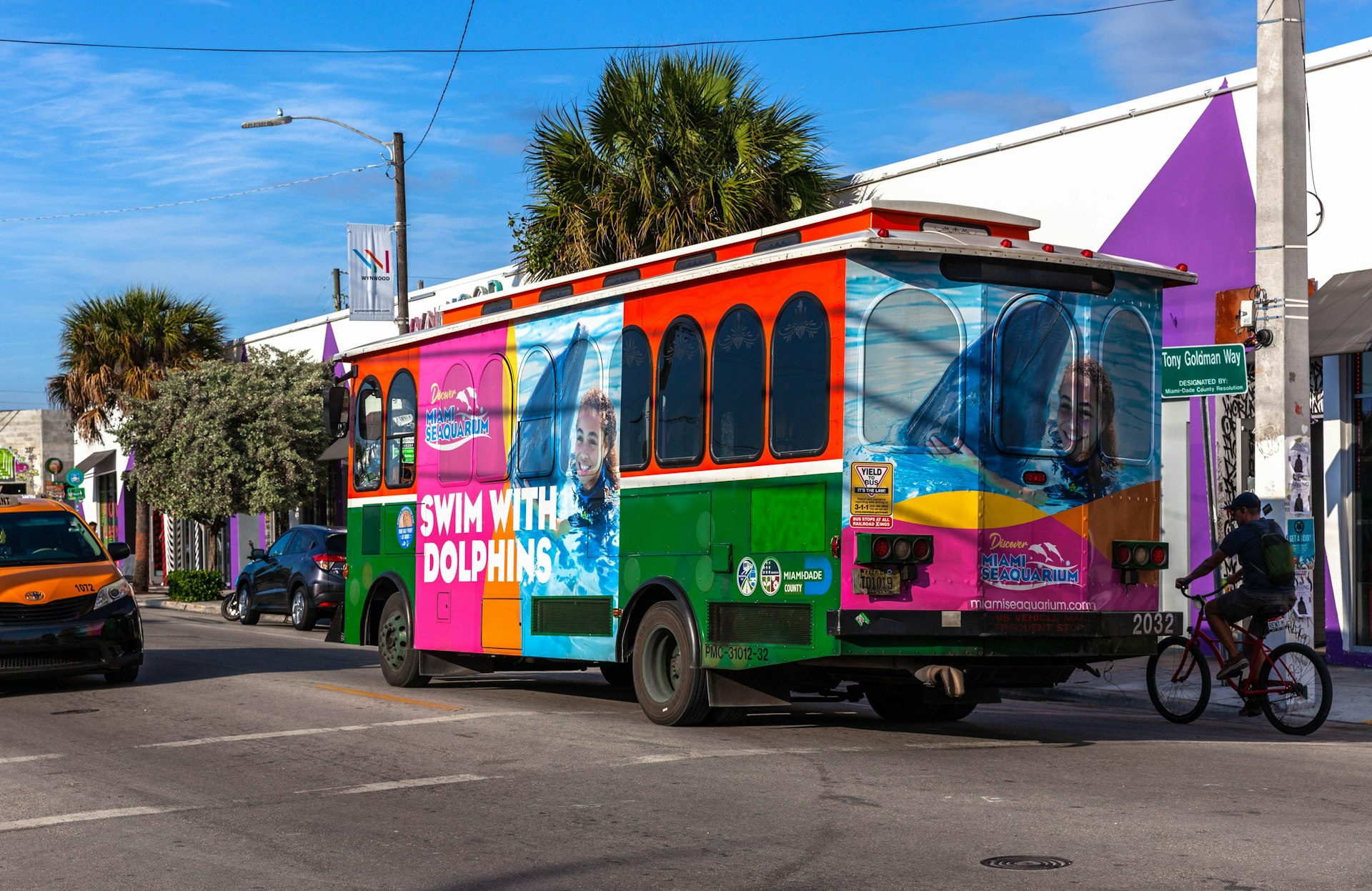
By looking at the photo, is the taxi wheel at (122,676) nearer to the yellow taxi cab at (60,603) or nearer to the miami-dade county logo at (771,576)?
the yellow taxi cab at (60,603)

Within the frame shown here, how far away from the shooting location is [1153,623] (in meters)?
10.4

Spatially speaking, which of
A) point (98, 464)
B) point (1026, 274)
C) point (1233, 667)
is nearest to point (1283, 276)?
point (1233, 667)

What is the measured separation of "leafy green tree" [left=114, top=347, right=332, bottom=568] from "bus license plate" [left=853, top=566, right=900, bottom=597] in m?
24.6

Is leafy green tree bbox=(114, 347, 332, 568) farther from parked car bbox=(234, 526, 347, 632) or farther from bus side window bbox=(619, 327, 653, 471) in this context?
bus side window bbox=(619, 327, 653, 471)

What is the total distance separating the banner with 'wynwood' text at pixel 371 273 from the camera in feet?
89.7

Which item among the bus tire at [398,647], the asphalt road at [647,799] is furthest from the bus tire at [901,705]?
the bus tire at [398,647]

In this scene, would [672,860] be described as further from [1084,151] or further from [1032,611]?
[1084,151]

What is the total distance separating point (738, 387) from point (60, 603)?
7.25 m

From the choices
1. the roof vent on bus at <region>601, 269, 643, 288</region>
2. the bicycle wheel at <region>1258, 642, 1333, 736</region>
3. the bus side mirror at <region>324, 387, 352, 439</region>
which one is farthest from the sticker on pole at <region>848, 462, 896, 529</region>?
the bus side mirror at <region>324, 387, 352, 439</region>

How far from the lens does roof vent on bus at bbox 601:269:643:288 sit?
1195cm

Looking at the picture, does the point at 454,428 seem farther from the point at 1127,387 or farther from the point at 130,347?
the point at 130,347

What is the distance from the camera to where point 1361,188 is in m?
16.5

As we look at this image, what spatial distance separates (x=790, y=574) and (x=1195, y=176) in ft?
33.1

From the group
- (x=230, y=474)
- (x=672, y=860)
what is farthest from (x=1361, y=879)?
(x=230, y=474)
